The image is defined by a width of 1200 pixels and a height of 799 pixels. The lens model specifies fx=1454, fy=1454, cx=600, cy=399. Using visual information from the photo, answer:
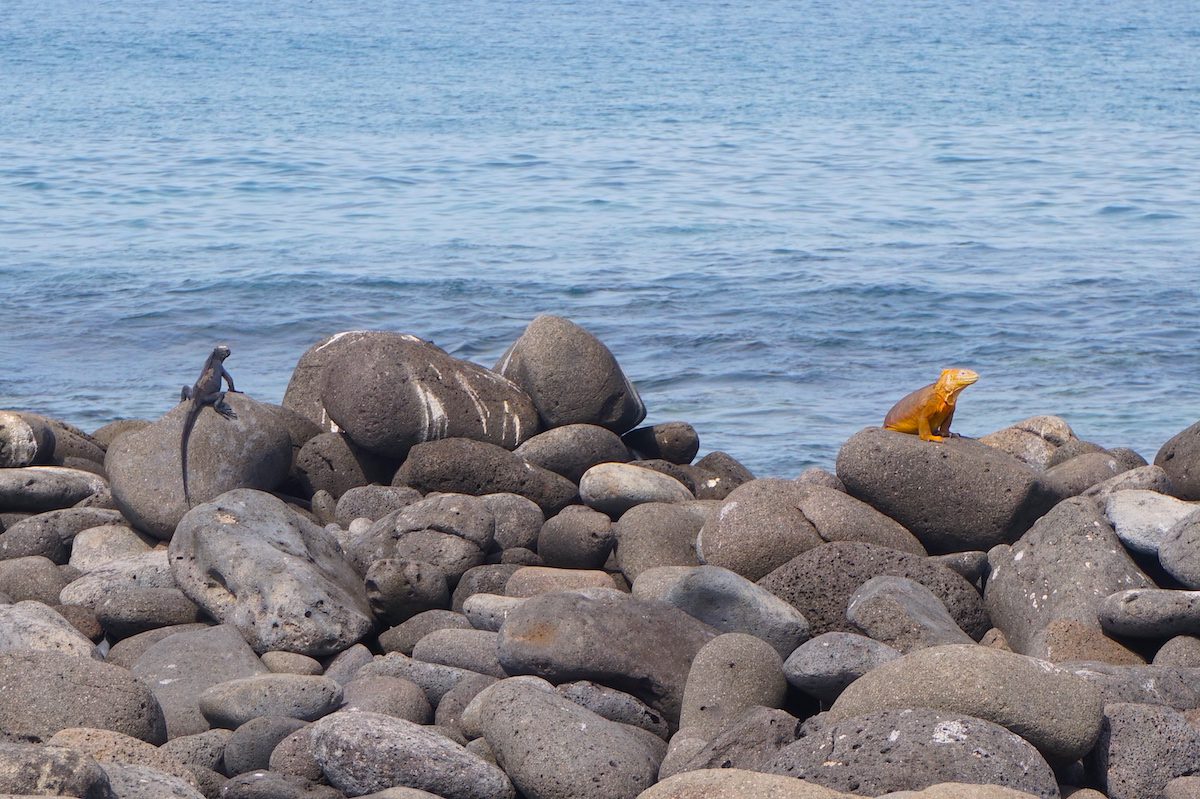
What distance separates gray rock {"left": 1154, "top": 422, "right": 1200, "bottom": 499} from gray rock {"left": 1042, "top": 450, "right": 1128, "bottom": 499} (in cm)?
35

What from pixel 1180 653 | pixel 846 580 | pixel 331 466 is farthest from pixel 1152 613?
pixel 331 466

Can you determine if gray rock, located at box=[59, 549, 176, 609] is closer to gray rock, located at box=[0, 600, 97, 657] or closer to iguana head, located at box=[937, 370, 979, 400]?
gray rock, located at box=[0, 600, 97, 657]

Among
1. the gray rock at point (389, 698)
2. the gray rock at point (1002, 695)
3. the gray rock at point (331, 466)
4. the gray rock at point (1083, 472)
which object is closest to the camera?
the gray rock at point (1002, 695)

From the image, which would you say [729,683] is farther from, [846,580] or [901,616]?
[846,580]

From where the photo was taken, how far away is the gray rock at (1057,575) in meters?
6.49

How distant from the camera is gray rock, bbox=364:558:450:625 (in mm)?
7000

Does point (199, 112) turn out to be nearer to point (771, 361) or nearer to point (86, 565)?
point (771, 361)

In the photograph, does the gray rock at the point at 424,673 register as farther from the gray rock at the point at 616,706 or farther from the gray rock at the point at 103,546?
the gray rock at the point at 103,546

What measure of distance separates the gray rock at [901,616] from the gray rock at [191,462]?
3.85m

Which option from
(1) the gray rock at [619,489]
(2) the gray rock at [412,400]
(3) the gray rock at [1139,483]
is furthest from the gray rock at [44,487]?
(3) the gray rock at [1139,483]

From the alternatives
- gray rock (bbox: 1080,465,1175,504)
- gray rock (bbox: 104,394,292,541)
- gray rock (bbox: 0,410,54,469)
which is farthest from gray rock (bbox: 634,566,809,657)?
gray rock (bbox: 0,410,54,469)

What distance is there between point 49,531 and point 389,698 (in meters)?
3.39

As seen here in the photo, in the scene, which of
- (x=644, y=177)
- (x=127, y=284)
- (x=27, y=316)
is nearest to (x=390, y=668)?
(x=27, y=316)

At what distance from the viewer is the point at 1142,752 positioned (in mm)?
4754
